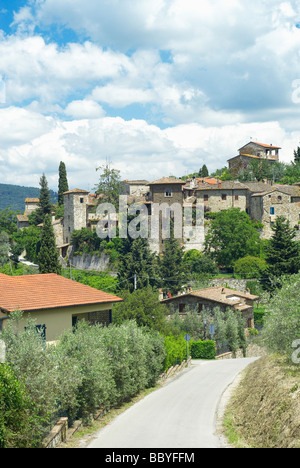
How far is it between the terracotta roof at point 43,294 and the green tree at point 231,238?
44204 mm

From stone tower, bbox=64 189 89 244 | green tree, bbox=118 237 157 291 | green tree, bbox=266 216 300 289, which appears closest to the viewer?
green tree, bbox=266 216 300 289

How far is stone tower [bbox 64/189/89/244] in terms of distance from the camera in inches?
3164

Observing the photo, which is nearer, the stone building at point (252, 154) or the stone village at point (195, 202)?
the stone village at point (195, 202)

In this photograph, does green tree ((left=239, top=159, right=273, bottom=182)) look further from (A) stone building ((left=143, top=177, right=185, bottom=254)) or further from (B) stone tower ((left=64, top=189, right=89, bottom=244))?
(B) stone tower ((left=64, top=189, right=89, bottom=244))

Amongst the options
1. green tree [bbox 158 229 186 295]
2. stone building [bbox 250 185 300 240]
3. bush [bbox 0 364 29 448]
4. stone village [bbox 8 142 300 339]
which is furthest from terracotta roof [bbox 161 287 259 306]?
bush [bbox 0 364 29 448]

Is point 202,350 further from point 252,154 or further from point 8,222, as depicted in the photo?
point 252,154

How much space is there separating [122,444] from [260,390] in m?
6.44

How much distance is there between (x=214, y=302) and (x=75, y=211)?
35.6m

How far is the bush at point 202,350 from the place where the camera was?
4584 centimetres

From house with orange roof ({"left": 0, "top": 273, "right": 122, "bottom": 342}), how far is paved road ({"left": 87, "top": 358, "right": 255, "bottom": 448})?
522cm

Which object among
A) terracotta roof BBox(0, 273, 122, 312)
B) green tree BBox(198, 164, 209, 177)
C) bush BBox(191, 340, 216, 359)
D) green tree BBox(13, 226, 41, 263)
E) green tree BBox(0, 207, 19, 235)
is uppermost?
green tree BBox(198, 164, 209, 177)

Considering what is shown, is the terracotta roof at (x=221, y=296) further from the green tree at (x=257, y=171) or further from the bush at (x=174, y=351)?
the green tree at (x=257, y=171)

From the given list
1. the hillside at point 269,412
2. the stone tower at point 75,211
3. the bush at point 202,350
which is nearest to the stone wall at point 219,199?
the stone tower at point 75,211
